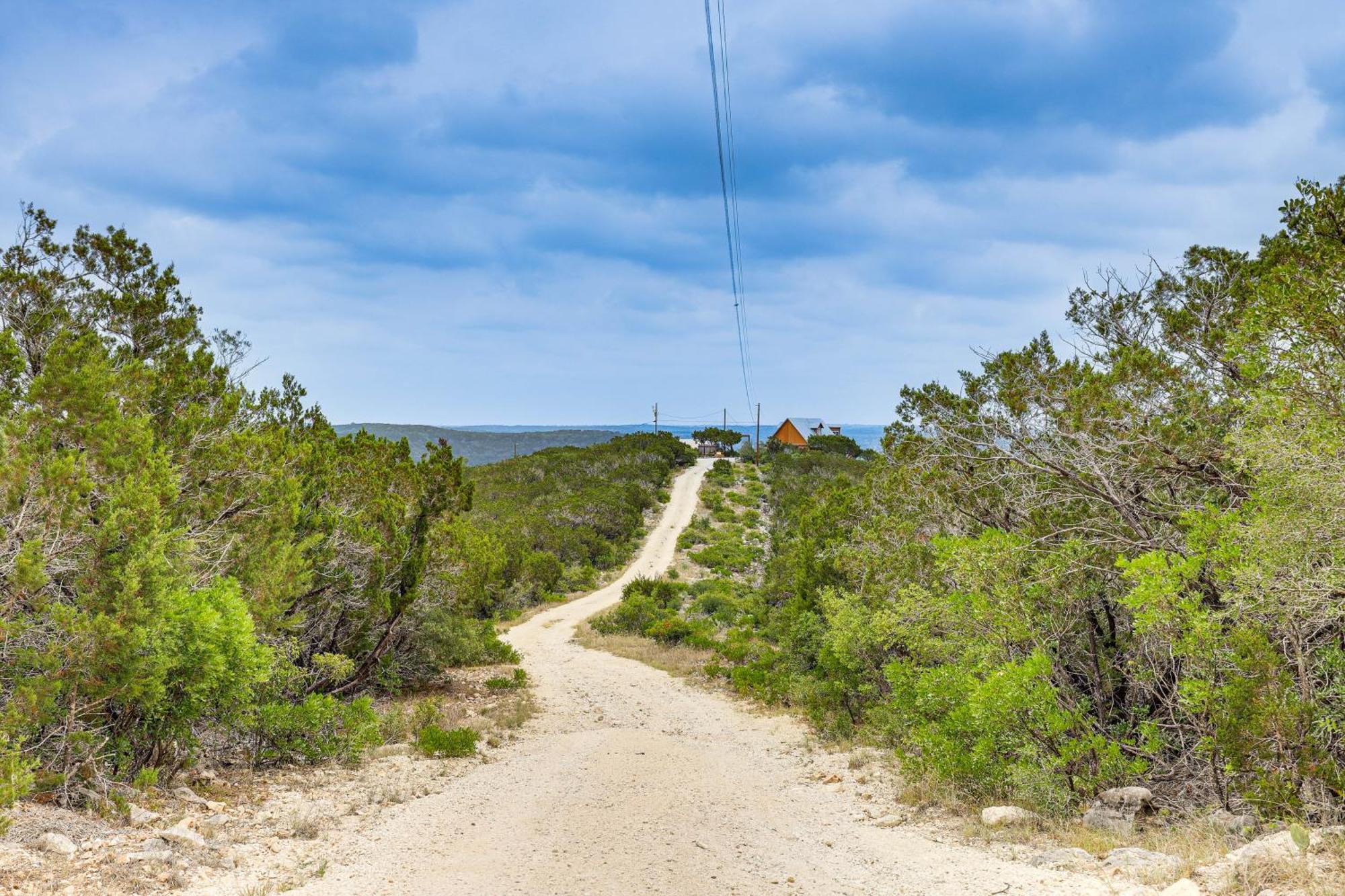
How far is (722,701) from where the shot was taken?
16484mm

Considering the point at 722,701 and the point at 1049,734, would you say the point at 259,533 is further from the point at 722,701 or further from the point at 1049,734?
the point at 722,701

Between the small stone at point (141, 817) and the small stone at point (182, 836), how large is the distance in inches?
11.3

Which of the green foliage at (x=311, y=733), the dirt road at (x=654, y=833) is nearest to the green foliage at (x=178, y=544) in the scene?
the green foliage at (x=311, y=733)

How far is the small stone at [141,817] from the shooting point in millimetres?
6355

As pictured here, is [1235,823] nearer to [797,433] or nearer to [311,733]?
[311,733]

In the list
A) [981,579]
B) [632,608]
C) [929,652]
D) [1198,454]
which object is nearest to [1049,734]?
[981,579]

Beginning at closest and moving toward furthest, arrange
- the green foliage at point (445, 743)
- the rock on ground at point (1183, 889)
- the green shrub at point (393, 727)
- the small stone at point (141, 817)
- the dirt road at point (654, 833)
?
the rock on ground at point (1183, 889)
the dirt road at point (654, 833)
the small stone at point (141, 817)
the green foliage at point (445, 743)
the green shrub at point (393, 727)

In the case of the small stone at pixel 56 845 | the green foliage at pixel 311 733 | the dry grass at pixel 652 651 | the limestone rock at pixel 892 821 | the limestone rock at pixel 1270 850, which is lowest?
the dry grass at pixel 652 651

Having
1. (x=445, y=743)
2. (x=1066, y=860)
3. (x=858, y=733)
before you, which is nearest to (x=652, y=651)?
(x=858, y=733)

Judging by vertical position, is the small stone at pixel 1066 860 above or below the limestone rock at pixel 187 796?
above

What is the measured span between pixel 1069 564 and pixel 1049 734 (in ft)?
5.73

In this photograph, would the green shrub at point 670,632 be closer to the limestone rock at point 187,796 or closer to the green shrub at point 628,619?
the green shrub at point 628,619

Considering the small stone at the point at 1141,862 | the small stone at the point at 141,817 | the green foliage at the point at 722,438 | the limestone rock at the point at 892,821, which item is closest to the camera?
the small stone at the point at 1141,862

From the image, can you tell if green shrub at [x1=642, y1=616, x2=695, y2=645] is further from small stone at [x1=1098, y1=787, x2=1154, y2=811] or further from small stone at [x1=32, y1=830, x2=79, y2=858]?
small stone at [x1=32, y1=830, x2=79, y2=858]
